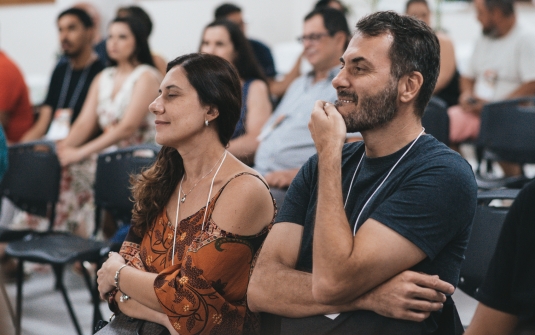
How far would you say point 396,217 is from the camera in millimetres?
1522

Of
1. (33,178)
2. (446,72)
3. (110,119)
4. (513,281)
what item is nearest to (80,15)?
(110,119)

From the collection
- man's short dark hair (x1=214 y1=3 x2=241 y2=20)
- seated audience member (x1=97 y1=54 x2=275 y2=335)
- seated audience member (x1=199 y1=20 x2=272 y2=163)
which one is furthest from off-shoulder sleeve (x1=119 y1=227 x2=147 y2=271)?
man's short dark hair (x1=214 y1=3 x2=241 y2=20)

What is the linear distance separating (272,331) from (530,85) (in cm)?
347

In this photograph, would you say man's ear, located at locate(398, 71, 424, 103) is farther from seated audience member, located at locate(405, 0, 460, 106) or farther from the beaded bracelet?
seated audience member, located at locate(405, 0, 460, 106)

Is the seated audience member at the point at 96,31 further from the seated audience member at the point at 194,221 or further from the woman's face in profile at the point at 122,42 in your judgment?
the seated audience member at the point at 194,221

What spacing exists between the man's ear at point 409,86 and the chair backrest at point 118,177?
5.26 feet

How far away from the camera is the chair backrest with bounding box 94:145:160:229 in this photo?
3.08 meters

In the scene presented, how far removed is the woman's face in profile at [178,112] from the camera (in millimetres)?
2084

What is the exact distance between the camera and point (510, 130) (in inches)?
150

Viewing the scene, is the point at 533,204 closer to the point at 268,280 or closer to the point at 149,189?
the point at 268,280

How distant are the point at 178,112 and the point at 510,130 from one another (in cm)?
239

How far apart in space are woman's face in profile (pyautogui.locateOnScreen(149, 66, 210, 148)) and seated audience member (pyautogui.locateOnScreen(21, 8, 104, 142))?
2.77m

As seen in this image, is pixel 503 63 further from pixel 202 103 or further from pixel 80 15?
pixel 202 103

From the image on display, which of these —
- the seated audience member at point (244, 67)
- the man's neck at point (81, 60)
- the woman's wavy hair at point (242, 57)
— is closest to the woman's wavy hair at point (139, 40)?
the seated audience member at point (244, 67)
